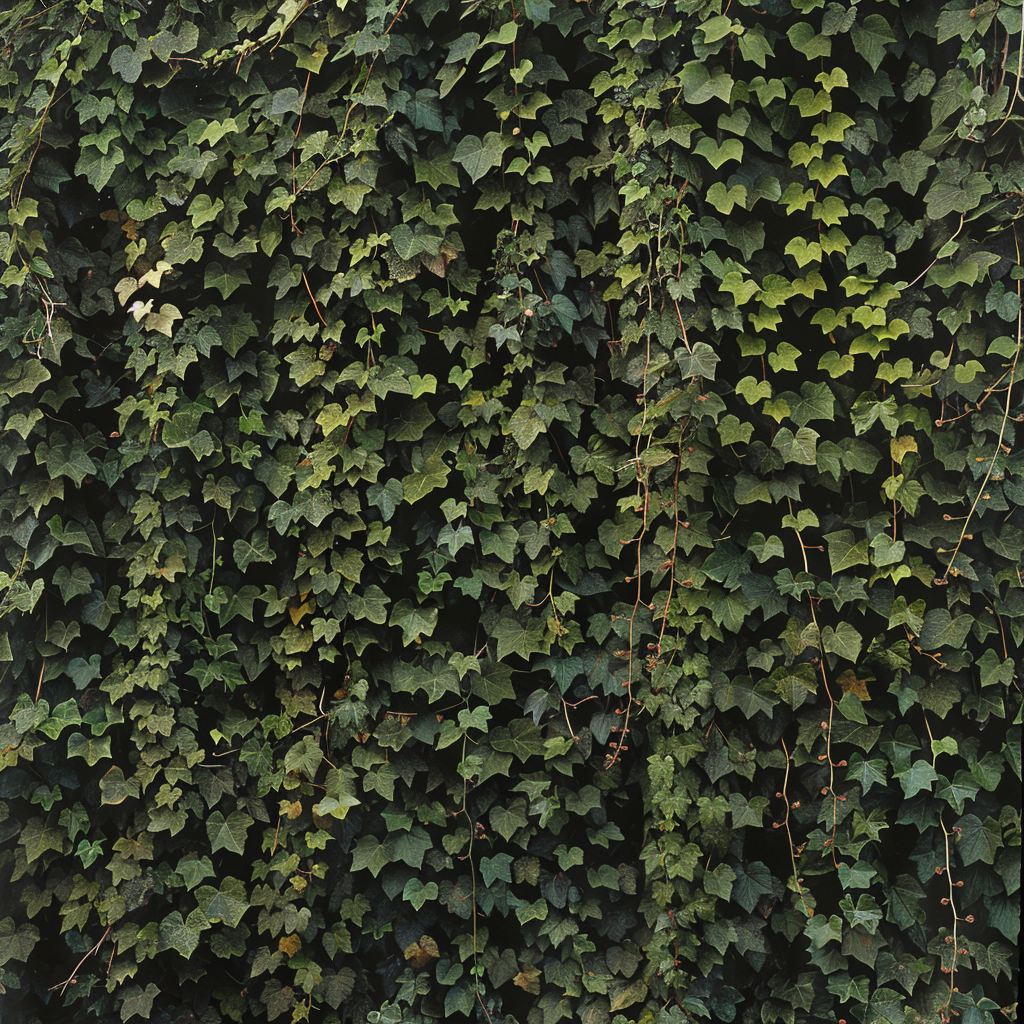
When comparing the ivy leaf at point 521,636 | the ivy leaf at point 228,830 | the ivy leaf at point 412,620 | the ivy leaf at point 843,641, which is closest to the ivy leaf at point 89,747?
the ivy leaf at point 228,830

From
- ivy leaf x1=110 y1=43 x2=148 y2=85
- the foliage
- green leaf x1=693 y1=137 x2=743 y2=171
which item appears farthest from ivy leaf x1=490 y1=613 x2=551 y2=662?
ivy leaf x1=110 y1=43 x2=148 y2=85

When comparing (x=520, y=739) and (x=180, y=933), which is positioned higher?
(x=520, y=739)

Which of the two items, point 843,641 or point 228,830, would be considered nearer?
point 843,641

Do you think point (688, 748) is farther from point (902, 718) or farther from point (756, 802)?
point (902, 718)

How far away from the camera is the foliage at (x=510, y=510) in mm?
1937

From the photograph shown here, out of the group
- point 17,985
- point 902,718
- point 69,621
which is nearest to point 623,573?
point 902,718

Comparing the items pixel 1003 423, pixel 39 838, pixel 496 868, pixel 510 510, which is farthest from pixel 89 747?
pixel 1003 423

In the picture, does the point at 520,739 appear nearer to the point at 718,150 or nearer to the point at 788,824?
the point at 788,824

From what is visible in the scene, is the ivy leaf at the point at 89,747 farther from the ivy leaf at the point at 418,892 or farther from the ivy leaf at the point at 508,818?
the ivy leaf at the point at 508,818

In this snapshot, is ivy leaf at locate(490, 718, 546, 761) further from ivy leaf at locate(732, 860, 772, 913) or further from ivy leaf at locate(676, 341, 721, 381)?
ivy leaf at locate(676, 341, 721, 381)

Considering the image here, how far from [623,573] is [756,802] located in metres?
0.67

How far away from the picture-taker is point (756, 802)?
1986 mm

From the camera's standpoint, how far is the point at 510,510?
6.86 feet

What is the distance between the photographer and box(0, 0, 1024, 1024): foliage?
194 centimetres
